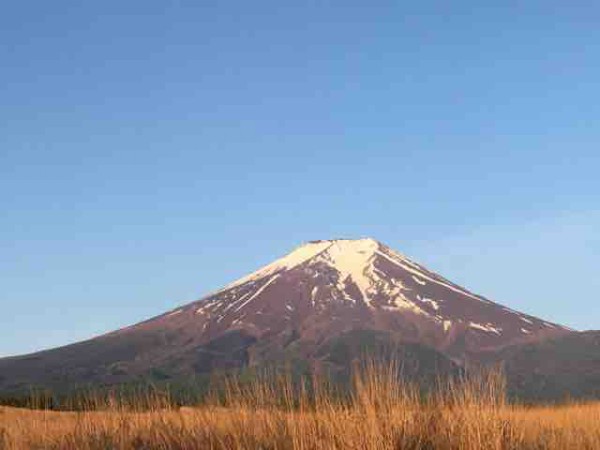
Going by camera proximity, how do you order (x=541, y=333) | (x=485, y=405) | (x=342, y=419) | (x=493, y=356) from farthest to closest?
(x=541, y=333) → (x=493, y=356) → (x=485, y=405) → (x=342, y=419)

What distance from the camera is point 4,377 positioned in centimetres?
11444

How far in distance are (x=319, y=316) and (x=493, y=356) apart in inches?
1038

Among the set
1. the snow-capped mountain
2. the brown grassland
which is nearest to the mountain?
the snow-capped mountain

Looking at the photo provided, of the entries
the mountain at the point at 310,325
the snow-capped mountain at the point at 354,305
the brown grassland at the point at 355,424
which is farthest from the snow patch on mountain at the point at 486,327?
the brown grassland at the point at 355,424

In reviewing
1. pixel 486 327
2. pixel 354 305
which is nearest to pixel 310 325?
pixel 354 305

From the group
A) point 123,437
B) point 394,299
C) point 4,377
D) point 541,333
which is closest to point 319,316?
point 394,299

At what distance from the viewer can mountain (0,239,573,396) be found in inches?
4469

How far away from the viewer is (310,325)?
12712 centimetres

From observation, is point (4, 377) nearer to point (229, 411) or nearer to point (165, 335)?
point (165, 335)

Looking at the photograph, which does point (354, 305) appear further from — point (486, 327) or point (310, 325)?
point (486, 327)

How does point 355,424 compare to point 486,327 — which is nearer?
point 355,424

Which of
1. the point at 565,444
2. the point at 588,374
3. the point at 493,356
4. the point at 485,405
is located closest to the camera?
the point at 485,405

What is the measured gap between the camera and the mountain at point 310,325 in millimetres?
113500

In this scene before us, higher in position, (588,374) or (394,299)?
(394,299)
